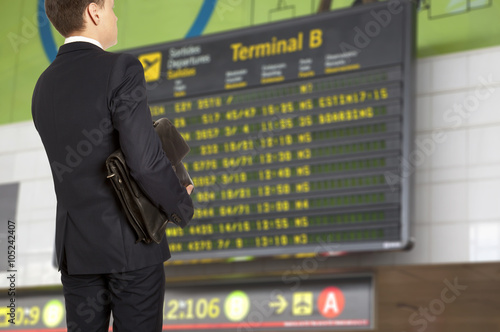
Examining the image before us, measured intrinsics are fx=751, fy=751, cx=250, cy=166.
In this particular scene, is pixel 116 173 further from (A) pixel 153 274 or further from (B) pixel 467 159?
(B) pixel 467 159

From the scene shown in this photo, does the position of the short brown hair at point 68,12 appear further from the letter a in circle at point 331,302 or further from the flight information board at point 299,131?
the letter a in circle at point 331,302

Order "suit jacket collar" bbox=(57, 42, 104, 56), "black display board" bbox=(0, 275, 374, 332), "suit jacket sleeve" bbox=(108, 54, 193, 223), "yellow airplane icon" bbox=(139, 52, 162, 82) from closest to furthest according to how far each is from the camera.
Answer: "suit jacket sleeve" bbox=(108, 54, 193, 223) < "suit jacket collar" bbox=(57, 42, 104, 56) < "black display board" bbox=(0, 275, 374, 332) < "yellow airplane icon" bbox=(139, 52, 162, 82)

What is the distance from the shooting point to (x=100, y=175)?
1300mm

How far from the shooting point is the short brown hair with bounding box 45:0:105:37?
134cm

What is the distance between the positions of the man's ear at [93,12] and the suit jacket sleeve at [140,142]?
99mm

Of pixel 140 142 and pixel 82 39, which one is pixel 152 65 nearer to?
pixel 82 39

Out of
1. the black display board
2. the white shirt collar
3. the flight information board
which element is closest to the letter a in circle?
the black display board

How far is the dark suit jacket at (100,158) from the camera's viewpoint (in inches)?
49.8

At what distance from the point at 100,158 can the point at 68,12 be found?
275mm

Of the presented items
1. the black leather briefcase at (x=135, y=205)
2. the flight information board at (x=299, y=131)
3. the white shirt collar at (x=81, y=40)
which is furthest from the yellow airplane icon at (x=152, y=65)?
the black leather briefcase at (x=135, y=205)

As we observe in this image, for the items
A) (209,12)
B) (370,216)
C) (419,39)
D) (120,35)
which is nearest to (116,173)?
(370,216)

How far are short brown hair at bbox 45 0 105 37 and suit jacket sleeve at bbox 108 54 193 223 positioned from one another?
0.38 ft

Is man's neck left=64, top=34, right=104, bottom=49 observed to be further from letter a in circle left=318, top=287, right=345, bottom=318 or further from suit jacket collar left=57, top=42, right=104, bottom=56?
letter a in circle left=318, top=287, right=345, bottom=318

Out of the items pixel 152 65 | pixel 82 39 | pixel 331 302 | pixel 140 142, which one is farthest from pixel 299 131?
pixel 140 142
